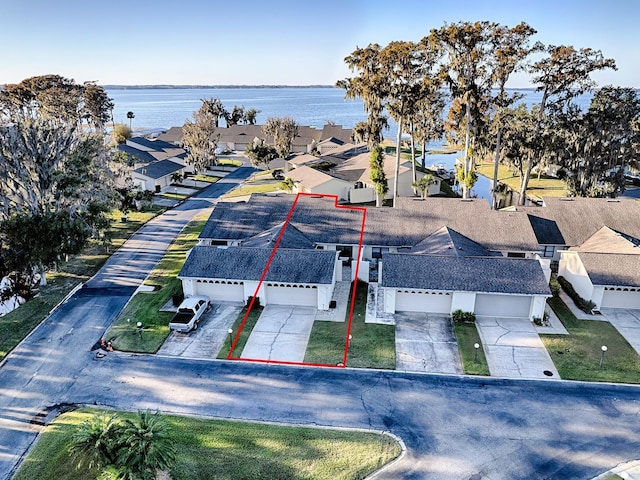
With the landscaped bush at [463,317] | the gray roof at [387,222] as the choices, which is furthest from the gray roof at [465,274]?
the gray roof at [387,222]

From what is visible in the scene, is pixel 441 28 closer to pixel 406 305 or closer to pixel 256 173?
pixel 406 305

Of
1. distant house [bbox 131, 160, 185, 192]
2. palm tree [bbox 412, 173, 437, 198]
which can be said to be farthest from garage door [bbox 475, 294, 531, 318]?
distant house [bbox 131, 160, 185, 192]

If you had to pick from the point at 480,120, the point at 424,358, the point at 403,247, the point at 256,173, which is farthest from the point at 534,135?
the point at 256,173

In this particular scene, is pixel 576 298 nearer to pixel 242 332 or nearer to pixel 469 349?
pixel 469 349

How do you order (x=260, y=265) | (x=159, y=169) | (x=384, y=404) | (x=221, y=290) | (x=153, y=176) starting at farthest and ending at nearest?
1. (x=159, y=169)
2. (x=153, y=176)
3. (x=221, y=290)
4. (x=260, y=265)
5. (x=384, y=404)

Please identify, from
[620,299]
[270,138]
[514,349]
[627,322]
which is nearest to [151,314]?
[514,349]

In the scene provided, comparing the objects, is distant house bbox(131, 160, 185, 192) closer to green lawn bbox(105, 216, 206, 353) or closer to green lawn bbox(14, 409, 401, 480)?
green lawn bbox(105, 216, 206, 353)

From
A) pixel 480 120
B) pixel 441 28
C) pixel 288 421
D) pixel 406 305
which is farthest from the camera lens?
pixel 480 120
